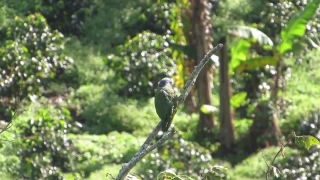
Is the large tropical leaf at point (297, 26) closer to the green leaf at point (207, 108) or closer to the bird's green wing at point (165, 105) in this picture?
the green leaf at point (207, 108)

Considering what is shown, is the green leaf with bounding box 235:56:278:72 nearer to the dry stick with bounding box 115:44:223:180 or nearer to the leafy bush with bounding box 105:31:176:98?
the leafy bush with bounding box 105:31:176:98

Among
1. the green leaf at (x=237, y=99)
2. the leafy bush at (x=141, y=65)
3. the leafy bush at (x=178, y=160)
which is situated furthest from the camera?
the leafy bush at (x=141, y=65)

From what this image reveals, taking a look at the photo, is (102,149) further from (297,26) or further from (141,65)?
(297,26)

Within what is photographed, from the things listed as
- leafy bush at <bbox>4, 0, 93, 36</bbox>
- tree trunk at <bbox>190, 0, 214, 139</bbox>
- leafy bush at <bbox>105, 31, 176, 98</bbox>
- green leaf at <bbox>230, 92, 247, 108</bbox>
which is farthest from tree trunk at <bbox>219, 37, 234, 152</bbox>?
leafy bush at <bbox>4, 0, 93, 36</bbox>

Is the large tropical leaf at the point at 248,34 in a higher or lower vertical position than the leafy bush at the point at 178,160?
higher

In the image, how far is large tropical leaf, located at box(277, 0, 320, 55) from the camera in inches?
267

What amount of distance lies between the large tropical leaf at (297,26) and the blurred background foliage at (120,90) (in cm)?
20

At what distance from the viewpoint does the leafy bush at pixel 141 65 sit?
927 cm

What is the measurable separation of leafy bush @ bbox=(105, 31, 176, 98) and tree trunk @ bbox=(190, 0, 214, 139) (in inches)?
48.7

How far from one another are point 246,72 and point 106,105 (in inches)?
74.5

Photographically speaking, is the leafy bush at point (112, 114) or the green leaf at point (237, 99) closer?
the green leaf at point (237, 99)

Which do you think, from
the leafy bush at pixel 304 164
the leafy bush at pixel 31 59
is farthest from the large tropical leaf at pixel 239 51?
the leafy bush at pixel 31 59

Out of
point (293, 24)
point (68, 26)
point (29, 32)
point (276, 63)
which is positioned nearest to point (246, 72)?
point (276, 63)

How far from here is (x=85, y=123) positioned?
28.6ft
